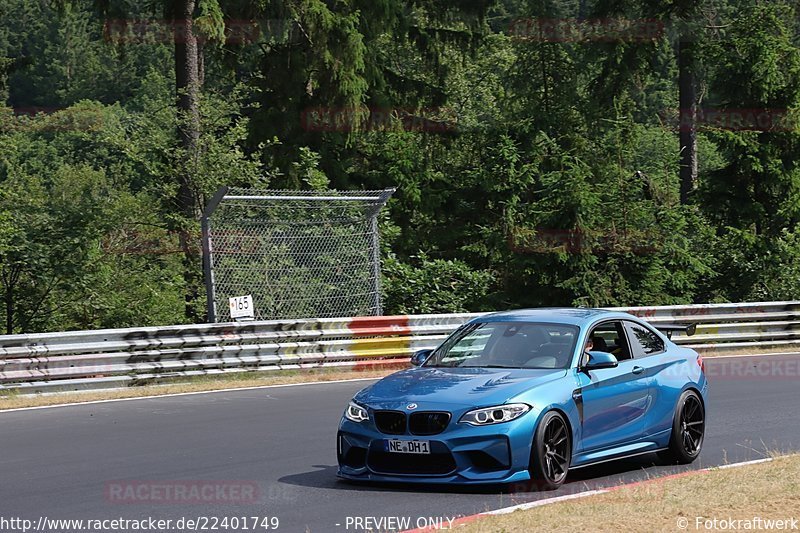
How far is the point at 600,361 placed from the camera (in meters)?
10.5

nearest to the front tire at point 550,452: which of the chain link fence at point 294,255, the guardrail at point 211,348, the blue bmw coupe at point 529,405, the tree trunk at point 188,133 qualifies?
the blue bmw coupe at point 529,405

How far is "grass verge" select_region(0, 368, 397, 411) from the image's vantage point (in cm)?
1709

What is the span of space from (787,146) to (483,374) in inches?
957

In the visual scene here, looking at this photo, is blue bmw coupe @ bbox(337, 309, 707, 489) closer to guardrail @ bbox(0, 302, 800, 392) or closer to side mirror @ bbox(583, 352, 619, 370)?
side mirror @ bbox(583, 352, 619, 370)

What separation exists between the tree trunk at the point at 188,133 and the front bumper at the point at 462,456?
49.9 ft

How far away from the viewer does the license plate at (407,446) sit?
382 inches

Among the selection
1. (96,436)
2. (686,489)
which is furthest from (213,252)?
(686,489)

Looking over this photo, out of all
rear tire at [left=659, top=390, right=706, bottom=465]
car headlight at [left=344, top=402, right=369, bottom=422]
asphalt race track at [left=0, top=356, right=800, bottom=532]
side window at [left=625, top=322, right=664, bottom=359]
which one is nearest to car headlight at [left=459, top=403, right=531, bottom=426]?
asphalt race track at [left=0, top=356, right=800, bottom=532]

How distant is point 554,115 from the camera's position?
36.0m

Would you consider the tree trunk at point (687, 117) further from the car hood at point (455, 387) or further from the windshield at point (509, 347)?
the car hood at point (455, 387)

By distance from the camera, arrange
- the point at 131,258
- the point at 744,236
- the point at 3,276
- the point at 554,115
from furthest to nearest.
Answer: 1. the point at 554,115
2. the point at 744,236
3. the point at 131,258
4. the point at 3,276

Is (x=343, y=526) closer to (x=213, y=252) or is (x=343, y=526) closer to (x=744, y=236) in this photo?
(x=213, y=252)

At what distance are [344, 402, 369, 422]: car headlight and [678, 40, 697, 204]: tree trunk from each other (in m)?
29.0

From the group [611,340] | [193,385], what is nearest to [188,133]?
[193,385]
